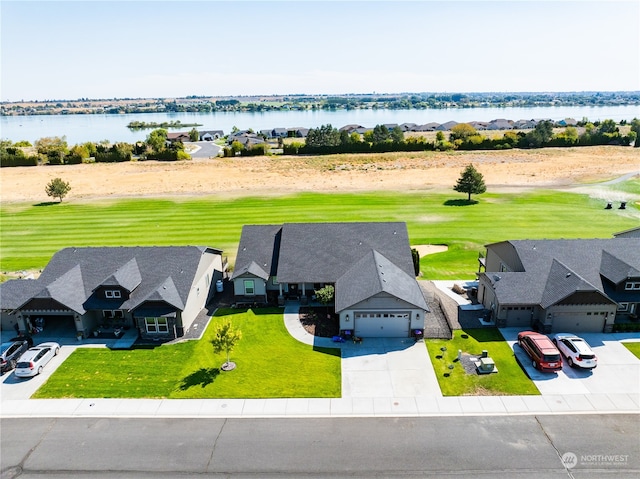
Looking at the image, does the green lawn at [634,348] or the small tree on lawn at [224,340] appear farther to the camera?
the green lawn at [634,348]

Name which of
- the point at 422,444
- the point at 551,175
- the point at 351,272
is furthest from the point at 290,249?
the point at 551,175

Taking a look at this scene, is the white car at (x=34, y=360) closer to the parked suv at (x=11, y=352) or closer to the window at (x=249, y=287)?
the parked suv at (x=11, y=352)

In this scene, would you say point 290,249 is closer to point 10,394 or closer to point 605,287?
point 10,394

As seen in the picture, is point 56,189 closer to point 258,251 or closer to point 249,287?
point 258,251

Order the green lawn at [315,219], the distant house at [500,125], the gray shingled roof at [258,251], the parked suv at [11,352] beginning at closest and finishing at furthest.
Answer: the parked suv at [11,352], the gray shingled roof at [258,251], the green lawn at [315,219], the distant house at [500,125]

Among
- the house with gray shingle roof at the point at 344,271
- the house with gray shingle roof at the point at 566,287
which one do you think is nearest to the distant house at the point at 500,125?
the house with gray shingle roof at the point at 566,287

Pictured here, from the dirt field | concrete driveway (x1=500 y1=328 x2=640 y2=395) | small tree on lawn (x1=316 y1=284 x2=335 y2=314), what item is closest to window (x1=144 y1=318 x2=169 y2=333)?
small tree on lawn (x1=316 y1=284 x2=335 y2=314)

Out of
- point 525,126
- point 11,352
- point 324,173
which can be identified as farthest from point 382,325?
point 525,126
